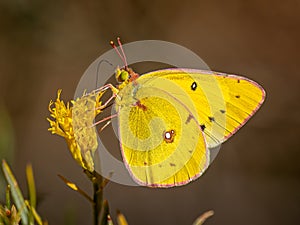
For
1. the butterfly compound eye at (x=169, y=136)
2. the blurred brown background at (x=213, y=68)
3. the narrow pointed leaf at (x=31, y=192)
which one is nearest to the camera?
the narrow pointed leaf at (x=31, y=192)

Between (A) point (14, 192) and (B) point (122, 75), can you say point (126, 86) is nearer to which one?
(B) point (122, 75)

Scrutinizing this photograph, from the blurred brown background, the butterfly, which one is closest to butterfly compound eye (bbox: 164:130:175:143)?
the butterfly

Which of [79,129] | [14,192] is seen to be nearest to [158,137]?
[79,129]

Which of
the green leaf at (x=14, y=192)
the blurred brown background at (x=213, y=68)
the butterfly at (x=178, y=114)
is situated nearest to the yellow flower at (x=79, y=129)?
the green leaf at (x=14, y=192)

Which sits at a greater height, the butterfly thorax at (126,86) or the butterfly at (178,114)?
the butterfly thorax at (126,86)

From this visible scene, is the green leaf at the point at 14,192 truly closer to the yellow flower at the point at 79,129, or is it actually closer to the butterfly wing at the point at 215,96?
the yellow flower at the point at 79,129

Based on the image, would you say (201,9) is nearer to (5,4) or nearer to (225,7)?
(225,7)
